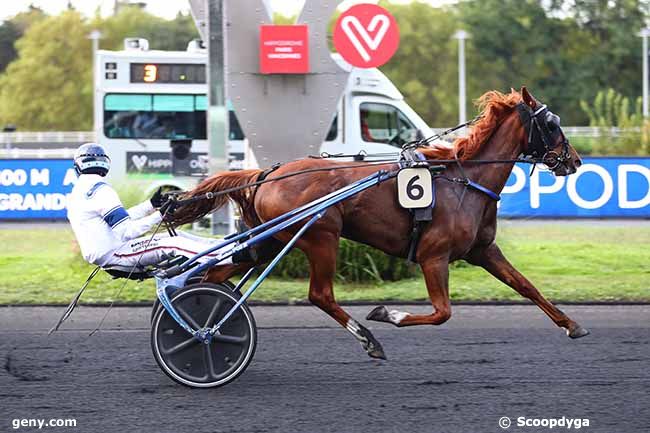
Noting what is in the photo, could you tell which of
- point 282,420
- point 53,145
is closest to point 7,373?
Result: point 282,420

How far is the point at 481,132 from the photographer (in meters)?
7.40

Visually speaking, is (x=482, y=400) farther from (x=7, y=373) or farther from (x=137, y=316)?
(x=137, y=316)

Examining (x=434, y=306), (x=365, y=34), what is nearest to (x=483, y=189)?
(x=434, y=306)

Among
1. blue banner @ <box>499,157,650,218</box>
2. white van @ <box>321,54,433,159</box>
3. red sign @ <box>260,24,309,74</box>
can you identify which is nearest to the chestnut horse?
red sign @ <box>260,24,309,74</box>

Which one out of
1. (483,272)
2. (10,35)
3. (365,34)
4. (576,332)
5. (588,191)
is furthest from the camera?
(10,35)

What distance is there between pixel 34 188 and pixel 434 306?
9133 mm

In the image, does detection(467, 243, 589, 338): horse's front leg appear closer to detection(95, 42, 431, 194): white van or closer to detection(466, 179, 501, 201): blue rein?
detection(466, 179, 501, 201): blue rein

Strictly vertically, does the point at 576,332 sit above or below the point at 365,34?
below

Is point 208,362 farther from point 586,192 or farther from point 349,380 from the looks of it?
point 586,192

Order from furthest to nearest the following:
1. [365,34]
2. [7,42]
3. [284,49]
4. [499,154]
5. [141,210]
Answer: [7,42], [365,34], [284,49], [499,154], [141,210]

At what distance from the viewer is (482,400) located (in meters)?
6.19

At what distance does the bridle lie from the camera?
7.30 metres

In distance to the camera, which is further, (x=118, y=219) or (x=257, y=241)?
(x=257, y=241)

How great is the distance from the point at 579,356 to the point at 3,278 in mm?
6880
